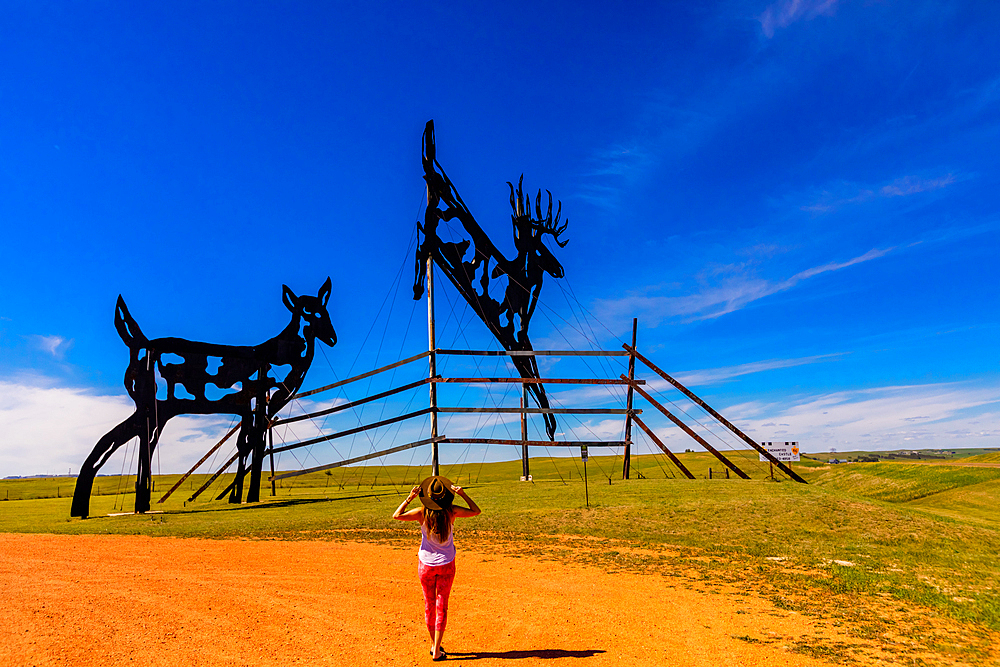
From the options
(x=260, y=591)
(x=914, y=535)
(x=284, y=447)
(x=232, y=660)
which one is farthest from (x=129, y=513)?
(x=914, y=535)

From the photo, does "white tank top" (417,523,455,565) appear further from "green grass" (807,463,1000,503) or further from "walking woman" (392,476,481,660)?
"green grass" (807,463,1000,503)

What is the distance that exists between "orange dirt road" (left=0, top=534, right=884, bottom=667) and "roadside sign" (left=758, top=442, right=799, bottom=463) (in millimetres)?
17038

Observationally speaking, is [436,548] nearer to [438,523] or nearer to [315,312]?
[438,523]

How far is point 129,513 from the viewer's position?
2405 centimetres

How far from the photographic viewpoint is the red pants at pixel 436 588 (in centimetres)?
644

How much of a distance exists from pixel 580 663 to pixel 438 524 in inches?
88.5

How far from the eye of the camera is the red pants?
6.44 metres

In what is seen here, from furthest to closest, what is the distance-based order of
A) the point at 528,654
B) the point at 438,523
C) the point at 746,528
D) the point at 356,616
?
the point at 746,528 → the point at 356,616 → the point at 528,654 → the point at 438,523

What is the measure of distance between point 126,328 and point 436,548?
24.3 meters

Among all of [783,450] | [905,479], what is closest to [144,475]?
[783,450]

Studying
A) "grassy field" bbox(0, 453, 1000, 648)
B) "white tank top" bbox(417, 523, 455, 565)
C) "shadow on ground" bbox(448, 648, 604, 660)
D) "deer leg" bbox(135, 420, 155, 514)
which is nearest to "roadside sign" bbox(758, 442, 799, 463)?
"grassy field" bbox(0, 453, 1000, 648)

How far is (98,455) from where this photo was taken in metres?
24.4

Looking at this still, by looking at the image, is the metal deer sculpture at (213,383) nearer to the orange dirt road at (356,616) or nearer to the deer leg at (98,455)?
the deer leg at (98,455)

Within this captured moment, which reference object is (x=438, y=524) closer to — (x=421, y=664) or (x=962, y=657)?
(x=421, y=664)
